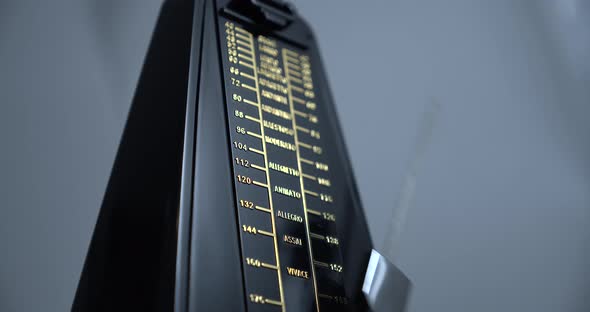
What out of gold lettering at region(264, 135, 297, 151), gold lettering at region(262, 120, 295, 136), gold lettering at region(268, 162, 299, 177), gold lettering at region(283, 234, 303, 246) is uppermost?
gold lettering at region(262, 120, 295, 136)

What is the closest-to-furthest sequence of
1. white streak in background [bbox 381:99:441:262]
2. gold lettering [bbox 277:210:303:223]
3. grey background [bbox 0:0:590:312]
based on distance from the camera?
gold lettering [bbox 277:210:303:223] < grey background [bbox 0:0:590:312] < white streak in background [bbox 381:99:441:262]

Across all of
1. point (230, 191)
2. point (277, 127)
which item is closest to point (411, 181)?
point (277, 127)

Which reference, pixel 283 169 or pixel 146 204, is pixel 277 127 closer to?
pixel 283 169

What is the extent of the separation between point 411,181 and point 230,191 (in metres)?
0.59

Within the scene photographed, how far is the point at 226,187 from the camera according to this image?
696 millimetres

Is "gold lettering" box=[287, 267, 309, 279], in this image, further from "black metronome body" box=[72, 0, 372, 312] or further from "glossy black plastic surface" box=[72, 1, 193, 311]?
"glossy black plastic surface" box=[72, 1, 193, 311]

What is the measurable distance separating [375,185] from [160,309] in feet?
2.30

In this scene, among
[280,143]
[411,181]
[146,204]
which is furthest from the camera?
[411,181]

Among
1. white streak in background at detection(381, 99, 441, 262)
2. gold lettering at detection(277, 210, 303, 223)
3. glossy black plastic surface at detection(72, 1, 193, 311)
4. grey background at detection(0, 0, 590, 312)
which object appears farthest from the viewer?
white streak in background at detection(381, 99, 441, 262)

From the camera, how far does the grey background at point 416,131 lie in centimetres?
90

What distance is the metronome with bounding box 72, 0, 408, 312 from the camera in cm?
64

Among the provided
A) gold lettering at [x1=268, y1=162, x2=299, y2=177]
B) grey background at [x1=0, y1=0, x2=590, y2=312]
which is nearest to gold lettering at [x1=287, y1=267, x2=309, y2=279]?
gold lettering at [x1=268, y1=162, x2=299, y2=177]

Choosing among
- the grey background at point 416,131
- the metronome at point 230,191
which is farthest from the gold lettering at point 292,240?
the grey background at point 416,131

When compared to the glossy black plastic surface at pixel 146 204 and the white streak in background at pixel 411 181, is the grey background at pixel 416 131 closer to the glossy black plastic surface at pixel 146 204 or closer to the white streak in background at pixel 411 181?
the white streak in background at pixel 411 181
